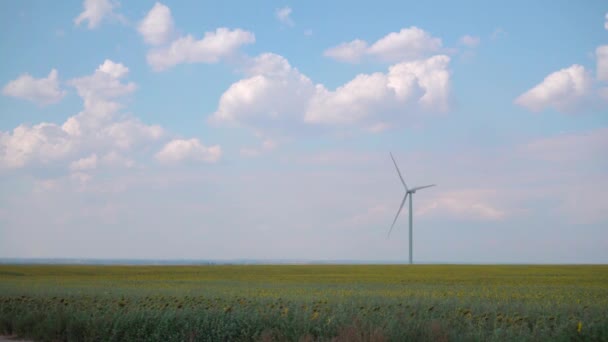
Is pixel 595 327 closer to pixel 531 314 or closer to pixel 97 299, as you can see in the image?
pixel 531 314

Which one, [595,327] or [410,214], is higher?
[410,214]

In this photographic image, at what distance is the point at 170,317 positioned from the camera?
1549cm

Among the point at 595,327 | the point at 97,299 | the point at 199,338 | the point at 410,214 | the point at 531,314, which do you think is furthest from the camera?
the point at 410,214

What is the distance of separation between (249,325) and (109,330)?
145 inches

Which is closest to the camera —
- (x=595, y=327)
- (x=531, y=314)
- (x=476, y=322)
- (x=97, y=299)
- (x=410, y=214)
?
(x=595, y=327)

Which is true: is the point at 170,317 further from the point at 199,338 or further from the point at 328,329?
the point at 328,329

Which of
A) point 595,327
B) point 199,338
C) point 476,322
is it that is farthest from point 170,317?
point 595,327

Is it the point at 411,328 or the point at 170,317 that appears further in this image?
the point at 170,317

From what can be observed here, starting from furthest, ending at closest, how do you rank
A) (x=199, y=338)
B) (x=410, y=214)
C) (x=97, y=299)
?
(x=410, y=214) → (x=97, y=299) → (x=199, y=338)

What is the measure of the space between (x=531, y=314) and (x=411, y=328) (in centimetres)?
498

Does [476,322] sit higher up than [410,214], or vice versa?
[410,214]

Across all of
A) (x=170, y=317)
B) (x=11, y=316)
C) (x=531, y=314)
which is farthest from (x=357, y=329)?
(x=11, y=316)

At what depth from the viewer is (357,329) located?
13.4 m

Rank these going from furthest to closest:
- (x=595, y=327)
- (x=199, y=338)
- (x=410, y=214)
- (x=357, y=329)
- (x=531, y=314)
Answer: (x=410, y=214) → (x=531, y=314) → (x=199, y=338) → (x=357, y=329) → (x=595, y=327)
